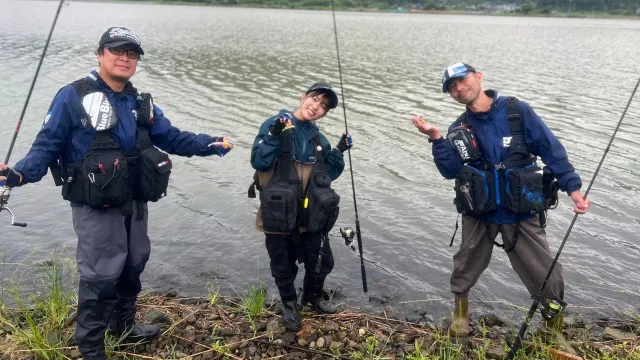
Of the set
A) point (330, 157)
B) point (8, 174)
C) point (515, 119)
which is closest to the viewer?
point (8, 174)

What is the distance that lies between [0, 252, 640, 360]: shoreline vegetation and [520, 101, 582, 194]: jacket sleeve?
5.27 ft

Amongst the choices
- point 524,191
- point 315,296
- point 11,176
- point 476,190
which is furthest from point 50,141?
point 524,191

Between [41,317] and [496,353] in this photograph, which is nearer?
[496,353]

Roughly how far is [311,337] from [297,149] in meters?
1.97

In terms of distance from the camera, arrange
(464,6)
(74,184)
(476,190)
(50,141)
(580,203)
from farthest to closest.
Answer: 1. (464,6)
2. (476,190)
3. (580,203)
4. (74,184)
5. (50,141)

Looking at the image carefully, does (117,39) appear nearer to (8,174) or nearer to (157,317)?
(8,174)

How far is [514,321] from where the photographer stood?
624 cm

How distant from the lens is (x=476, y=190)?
486 centimetres

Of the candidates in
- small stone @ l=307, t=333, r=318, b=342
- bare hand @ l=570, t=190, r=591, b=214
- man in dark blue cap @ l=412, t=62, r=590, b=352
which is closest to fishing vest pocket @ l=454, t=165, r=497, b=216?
man in dark blue cap @ l=412, t=62, r=590, b=352

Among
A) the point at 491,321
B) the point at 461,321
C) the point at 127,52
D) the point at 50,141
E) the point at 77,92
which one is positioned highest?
the point at 127,52

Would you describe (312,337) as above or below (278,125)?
below

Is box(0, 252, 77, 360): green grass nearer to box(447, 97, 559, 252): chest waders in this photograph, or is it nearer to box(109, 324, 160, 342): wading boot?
box(109, 324, 160, 342): wading boot

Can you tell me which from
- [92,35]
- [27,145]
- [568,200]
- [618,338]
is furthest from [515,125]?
[92,35]

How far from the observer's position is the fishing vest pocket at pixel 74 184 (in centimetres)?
405
